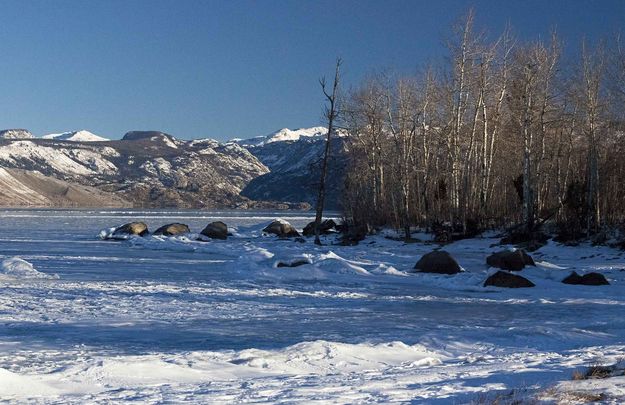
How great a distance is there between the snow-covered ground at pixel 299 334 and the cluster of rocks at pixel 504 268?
1.42ft

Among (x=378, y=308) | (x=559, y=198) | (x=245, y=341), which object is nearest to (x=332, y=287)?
(x=378, y=308)

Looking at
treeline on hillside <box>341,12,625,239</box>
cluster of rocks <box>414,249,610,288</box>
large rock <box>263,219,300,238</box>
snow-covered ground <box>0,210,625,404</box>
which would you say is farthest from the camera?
large rock <box>263,219,300,238</box>

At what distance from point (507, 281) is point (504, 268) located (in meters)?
3.44

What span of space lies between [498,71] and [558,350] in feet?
99.2

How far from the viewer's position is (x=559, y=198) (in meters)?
39.9

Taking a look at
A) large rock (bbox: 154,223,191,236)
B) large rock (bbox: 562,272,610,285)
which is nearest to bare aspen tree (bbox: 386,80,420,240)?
large rock (bbox: 154,223,191,236)

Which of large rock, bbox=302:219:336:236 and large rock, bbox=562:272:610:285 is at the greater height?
large rock, bbox=302:219:336:236

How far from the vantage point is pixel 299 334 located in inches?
436

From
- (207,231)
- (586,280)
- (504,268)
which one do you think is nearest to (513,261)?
(504,268)

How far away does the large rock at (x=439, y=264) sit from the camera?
67.1 feet

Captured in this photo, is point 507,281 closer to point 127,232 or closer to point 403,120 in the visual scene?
point 403,120

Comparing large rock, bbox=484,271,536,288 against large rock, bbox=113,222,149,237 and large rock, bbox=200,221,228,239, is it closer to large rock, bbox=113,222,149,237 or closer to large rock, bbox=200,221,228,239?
→ large rock, bbox=200,221,228,239

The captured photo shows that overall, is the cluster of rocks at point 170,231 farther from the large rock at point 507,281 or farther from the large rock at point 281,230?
the large rock at point 507,281

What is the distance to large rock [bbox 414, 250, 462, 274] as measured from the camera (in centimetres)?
2045
